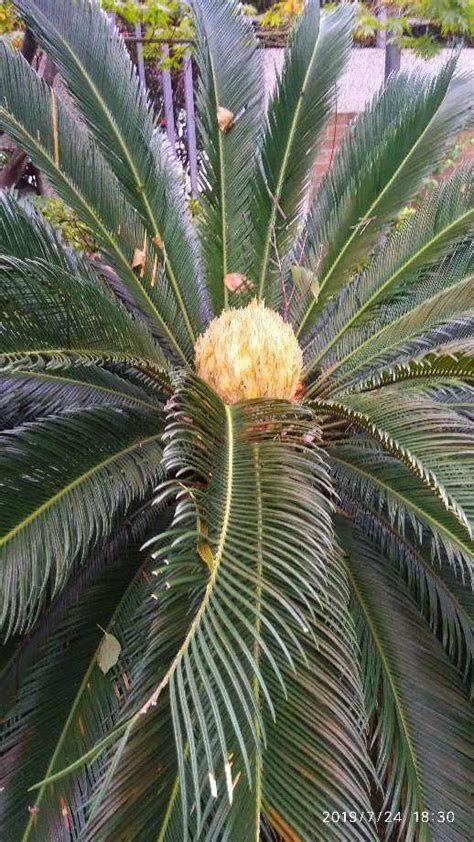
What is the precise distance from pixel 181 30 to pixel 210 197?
1.87 meters

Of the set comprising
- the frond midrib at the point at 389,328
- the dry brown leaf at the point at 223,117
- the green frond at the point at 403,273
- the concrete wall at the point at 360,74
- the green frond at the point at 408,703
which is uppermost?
the concrete wall at the point at 360,74

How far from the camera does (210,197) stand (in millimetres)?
1916

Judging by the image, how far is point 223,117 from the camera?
6.16 feet

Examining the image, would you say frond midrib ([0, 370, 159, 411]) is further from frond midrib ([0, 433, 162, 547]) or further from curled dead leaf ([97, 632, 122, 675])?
curled dead leaf ([97, 632, 122, 675])

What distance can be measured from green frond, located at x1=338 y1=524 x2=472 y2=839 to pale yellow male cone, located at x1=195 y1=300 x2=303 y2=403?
1.37 feet

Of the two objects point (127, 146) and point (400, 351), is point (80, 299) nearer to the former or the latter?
point (127, 146)

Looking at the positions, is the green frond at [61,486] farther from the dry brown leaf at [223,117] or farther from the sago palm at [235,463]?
the dry brown leaf at [223,117]

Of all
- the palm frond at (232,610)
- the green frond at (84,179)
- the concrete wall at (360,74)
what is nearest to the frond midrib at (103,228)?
the green frond at (84,179)

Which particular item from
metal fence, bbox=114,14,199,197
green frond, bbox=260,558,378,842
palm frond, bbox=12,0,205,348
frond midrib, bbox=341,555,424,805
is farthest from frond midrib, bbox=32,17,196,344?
metal fence, bbox=114,14,199,197

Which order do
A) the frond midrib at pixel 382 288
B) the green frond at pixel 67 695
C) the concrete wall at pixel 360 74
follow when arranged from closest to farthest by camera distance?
the green frond at pixel 67 695 → the frond midrib at pixel 382 288 → the concrete wall at pixel 360 74

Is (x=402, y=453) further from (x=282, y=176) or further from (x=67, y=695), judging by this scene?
(x=282, y=176)

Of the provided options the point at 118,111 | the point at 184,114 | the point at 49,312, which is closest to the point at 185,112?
the point at 184,114

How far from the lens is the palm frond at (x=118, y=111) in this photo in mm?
1673

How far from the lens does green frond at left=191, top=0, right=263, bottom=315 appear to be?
1889 mm
